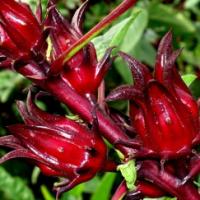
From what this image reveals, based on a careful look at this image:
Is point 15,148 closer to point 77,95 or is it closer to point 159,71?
point 77,95

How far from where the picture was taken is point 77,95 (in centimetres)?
147

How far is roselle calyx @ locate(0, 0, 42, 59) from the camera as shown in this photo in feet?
4.61

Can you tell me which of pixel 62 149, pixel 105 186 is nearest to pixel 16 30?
pixel 62 149

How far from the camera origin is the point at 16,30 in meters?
1.41

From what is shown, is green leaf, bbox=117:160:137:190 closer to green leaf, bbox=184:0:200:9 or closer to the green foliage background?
the green foliage background

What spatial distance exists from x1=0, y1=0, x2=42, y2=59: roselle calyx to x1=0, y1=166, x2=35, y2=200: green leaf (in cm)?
184

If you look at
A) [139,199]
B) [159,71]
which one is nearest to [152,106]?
[159,71]

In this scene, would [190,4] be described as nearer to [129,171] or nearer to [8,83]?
[8,83]

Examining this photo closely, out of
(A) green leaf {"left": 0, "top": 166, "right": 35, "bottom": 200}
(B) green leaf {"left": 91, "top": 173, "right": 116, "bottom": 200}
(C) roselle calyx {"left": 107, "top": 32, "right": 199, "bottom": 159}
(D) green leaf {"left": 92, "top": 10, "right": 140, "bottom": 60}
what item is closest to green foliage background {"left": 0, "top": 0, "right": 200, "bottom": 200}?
(A) green leaf {"left": 0, "top": 166, "right": 35, "bottom": 200}

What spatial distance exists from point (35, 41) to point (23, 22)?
0.14 feet

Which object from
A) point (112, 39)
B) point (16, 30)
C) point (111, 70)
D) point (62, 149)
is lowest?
point (111, 70)

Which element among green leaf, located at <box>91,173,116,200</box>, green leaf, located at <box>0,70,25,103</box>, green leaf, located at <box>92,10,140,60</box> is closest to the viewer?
green leaf, located at <box>92,10,140,60</box>

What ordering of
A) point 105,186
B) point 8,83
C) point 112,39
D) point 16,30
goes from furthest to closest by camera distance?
point 8,83 → point 105,186 → point 112,39 → point 16,30

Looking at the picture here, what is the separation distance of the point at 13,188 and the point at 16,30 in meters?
1.90
